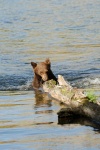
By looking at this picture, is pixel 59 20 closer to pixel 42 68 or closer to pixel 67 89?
pixel 42 68

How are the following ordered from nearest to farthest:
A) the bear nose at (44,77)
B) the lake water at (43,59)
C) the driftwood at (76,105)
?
the lake water at (43,59) → the driftwood at (76,105) → the bear nose at (44,77)

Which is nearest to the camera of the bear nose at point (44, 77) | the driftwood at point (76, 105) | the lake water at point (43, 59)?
the lake water at point (43, 59)

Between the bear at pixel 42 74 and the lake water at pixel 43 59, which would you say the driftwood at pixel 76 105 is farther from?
the bear at pixel 42 74

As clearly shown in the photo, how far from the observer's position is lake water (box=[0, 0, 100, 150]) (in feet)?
35.2

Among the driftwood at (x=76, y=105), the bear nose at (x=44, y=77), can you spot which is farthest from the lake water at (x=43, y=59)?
the bear nose at (x=44, y=77)

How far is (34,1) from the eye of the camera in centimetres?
4316

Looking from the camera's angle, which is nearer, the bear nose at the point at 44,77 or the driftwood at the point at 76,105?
the driftwood at the point at 76,105

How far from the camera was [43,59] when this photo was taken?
72.4 ft

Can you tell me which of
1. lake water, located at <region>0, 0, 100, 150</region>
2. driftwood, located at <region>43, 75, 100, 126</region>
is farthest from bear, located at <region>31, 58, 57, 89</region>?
driftwood, located at <region>43, 75, 100, 126</region>

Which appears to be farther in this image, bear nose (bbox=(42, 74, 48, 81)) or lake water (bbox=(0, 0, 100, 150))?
bear nose (bbox=(42, 74, 48, 81))

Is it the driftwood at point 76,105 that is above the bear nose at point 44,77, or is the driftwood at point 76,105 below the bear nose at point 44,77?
below

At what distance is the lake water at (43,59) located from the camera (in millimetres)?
10727

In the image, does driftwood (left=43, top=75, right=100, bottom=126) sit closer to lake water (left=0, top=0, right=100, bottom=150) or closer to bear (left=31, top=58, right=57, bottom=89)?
lake water (left=0, top=0, right=100, bottom=150)

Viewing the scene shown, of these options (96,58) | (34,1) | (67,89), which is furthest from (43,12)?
(67,89)
